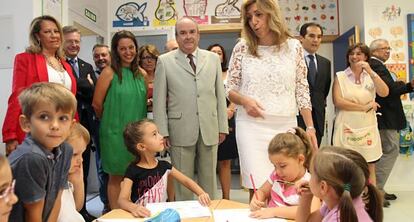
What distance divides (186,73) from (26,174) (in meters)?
1.37

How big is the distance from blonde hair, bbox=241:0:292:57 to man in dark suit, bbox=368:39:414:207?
1.85 m

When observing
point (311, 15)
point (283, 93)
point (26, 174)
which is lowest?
point (26, 174)

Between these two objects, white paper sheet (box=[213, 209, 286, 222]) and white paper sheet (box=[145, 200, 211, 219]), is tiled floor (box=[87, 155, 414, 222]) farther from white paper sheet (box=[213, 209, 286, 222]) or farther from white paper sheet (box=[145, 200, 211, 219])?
→ white paper sheet (box=[213, 209, 286, 222])

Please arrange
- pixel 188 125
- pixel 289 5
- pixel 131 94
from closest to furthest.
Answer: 1. pixel 188 125
2. pixel 131 94
3. pixel 289 5

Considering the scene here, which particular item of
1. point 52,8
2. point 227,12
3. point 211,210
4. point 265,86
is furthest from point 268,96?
point 227,12

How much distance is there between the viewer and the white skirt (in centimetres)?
201

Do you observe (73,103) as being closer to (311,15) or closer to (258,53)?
(258,53)

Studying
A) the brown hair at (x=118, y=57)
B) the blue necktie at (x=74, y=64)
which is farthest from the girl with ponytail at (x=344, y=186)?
the blue necktie at (x=74, y=64)

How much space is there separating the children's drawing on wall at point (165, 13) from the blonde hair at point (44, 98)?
3950 millimetres

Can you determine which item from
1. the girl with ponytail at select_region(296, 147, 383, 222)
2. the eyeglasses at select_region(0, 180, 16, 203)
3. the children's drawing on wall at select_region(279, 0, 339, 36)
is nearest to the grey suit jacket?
the girl with ponytail at select_region(296, 147, 383, 222)

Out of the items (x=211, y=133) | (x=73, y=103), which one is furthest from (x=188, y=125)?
(x=73, y=103)

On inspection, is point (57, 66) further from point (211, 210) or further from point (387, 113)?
point (387, 113)

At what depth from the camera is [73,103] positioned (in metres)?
1.40

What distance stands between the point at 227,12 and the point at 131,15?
128 centimetres
